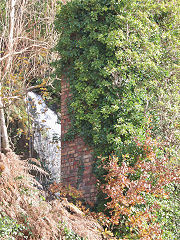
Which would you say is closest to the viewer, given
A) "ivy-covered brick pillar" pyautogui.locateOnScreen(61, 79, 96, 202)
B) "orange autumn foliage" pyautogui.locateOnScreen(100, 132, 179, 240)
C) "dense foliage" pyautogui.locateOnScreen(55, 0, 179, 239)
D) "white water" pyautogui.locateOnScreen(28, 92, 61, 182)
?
"orange autumn foliage" pyautogui.locateOnScreen(100, 132, 179, 240)

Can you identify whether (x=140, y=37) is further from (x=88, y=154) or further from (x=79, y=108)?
(x=88, y=154)

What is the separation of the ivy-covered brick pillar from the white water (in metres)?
2.86

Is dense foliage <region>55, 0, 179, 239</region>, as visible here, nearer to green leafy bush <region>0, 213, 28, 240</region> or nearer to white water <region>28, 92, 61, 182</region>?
green leafy bush <region>0, 213, 28, 240</region>

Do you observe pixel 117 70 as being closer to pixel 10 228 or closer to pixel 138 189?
pixel 138 189

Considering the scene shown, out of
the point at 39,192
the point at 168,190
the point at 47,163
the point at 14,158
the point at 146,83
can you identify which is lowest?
the point at 47,163

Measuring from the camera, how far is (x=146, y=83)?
7824 millimetres

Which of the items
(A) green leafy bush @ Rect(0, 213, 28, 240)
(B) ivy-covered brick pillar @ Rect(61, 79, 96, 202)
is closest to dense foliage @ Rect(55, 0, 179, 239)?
(B) ivy-covered brick pillar @ Rect(61, 79, 96, 202)

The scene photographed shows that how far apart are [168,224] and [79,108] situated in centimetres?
299

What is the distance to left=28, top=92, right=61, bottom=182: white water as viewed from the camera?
1107 centimetres

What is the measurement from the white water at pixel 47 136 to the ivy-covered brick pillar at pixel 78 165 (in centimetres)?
286

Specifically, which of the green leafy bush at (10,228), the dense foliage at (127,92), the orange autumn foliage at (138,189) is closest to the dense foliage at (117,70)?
the dense foliage at (127,92)

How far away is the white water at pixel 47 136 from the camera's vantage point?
11.1 m

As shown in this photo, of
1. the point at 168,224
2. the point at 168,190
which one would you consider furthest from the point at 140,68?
the point at 168,224

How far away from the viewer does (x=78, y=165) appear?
7.56 meters
